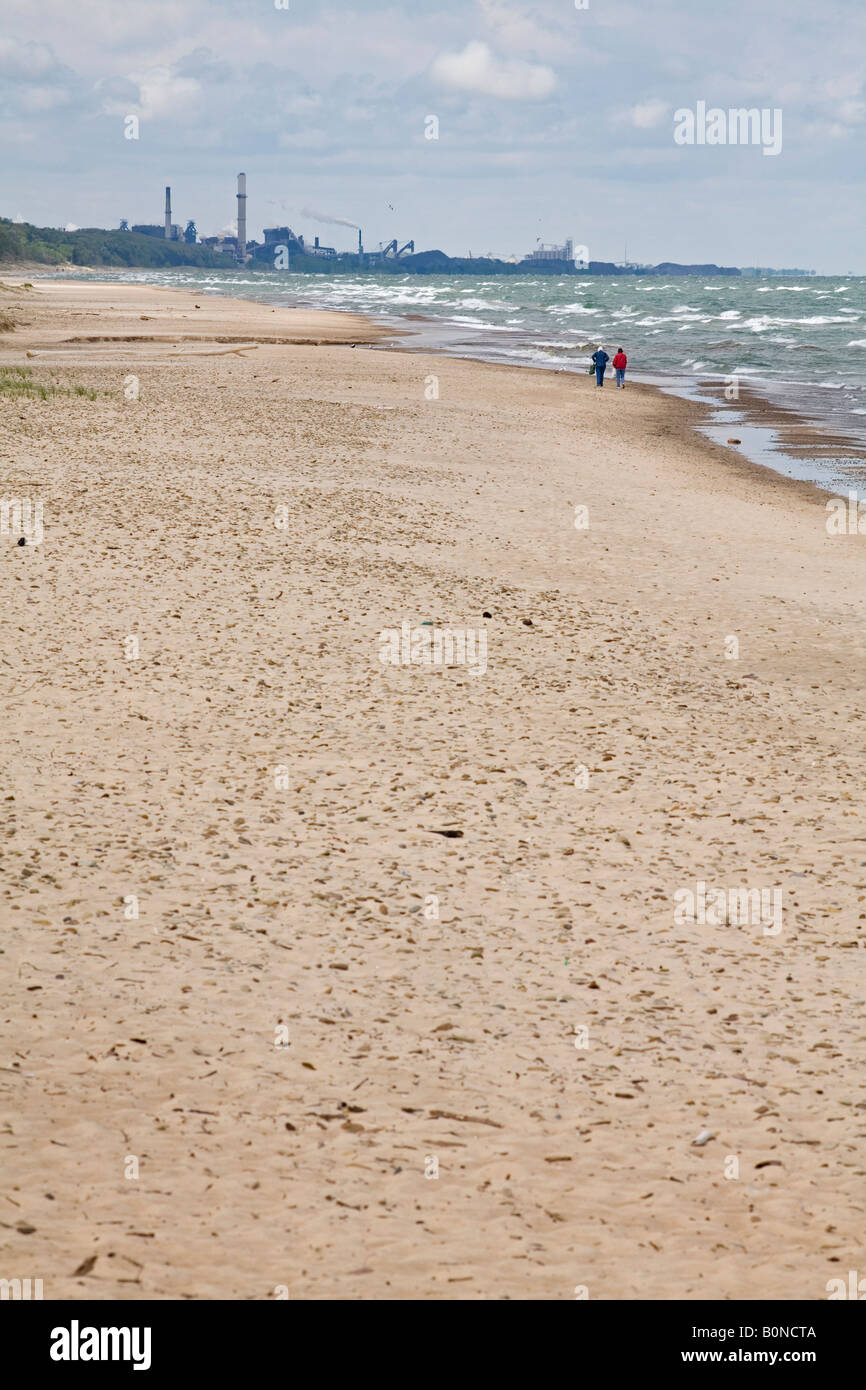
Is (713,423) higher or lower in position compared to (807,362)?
lower

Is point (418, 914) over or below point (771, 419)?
below

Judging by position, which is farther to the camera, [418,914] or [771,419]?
[771,419]

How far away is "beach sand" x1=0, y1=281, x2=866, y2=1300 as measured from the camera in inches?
183

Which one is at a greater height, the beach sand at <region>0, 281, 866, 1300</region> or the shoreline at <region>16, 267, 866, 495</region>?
the shoreline at <region>16, 267, 866, 495</region>

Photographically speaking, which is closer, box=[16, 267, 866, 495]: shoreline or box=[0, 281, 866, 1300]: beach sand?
box=[0, 281, 866, 1300]: beach sand

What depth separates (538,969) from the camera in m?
6.32

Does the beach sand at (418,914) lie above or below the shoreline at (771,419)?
below

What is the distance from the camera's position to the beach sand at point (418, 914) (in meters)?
4.64

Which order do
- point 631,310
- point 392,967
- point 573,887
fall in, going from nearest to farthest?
point 392,967 < point 573,887 < point 631,310

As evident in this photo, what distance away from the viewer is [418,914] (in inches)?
267

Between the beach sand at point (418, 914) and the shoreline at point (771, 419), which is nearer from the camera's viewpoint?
the beach sand at point (418, 914)

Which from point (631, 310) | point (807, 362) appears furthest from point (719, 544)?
point (631, 310)
